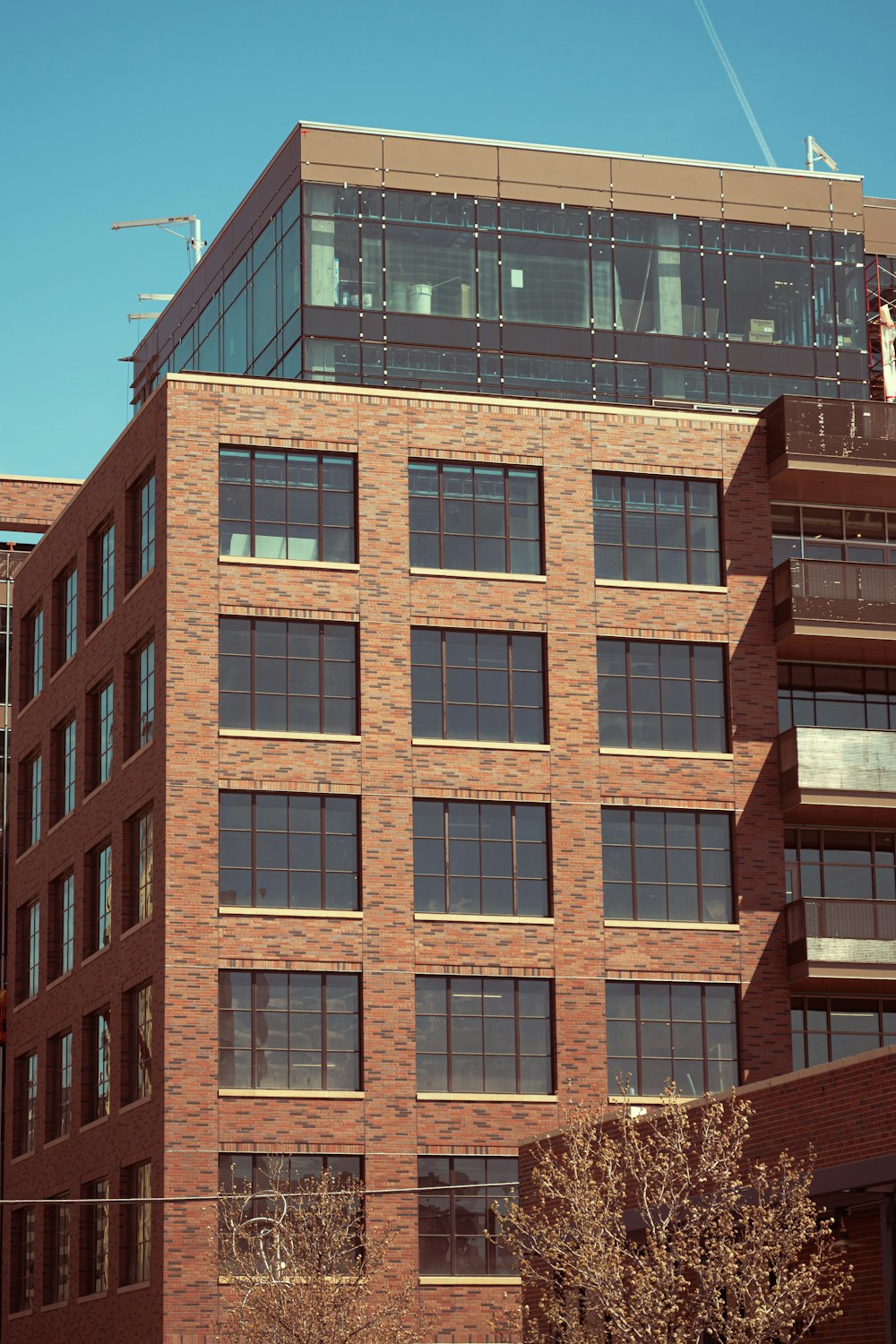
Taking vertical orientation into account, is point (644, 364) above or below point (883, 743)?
above

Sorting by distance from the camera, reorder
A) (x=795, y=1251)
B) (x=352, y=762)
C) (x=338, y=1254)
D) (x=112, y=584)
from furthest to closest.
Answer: (x=112, y=584) → (x=352, y=762) → (x=338, y=1254) → (x=795, y=1251)

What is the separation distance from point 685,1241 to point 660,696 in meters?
23.3

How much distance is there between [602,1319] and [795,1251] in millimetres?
3160

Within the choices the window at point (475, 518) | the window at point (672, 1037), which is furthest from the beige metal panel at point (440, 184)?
the window at point (672, 1037)

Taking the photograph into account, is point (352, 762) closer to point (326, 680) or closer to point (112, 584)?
point (326, 680)

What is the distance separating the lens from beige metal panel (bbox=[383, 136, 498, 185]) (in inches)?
2304

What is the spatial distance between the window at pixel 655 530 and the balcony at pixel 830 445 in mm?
1852

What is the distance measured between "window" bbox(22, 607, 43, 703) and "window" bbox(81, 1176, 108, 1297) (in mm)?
15351

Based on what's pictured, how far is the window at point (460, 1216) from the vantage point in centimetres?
4659

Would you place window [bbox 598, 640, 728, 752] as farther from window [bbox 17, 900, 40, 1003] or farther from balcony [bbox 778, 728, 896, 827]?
window [bbox 17, 900, 40, 1003]

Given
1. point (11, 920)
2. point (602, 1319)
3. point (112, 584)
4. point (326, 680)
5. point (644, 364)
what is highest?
point (644, 364)

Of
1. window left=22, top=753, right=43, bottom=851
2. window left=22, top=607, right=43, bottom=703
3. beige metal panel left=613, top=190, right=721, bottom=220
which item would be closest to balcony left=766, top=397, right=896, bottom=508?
beige metal panel left=613, top=190, right=721, bottom=220

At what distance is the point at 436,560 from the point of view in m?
50.8

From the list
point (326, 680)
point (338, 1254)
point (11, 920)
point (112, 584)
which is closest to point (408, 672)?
point (326, 680)
